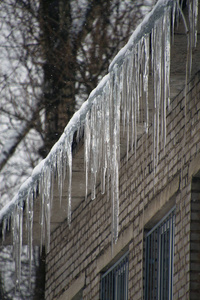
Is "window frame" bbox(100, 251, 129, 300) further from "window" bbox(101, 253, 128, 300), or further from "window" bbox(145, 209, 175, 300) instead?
"window" bbox(145, 209, 175, 300)

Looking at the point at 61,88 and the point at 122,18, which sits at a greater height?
the point at 122,18

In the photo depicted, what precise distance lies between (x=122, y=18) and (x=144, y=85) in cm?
1474

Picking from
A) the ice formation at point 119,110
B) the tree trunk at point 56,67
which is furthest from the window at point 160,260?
the tree trunk at point 56,67

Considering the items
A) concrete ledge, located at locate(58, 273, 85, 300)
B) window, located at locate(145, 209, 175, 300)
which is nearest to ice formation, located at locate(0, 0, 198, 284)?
window, located at locate(145, 209, 175, 300)

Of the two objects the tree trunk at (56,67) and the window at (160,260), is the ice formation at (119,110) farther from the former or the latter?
the tree trunk at (56,67)

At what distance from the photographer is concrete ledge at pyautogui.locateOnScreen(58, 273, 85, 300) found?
8258 millimetres

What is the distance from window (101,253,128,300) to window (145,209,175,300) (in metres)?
0.70

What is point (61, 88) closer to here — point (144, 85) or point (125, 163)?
point (125, 163)

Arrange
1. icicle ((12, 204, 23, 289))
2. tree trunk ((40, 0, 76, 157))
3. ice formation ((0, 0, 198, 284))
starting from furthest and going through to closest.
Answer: tree trunk ((40, 0, 76, 157))
icicle ((12, 204, 23, 289))
ice formation ((0, 0, 198, 284))

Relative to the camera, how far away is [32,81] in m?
20.2

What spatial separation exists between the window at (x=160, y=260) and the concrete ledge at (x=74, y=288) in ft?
6.38

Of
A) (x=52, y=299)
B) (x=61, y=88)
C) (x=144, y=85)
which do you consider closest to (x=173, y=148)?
(x=144, y=85)

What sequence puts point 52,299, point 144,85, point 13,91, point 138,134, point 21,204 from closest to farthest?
1. point 144,85
2. point 138,134
3. point 21,204
4. point 52,299
5. point 13,91

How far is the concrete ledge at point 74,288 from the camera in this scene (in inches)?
325
